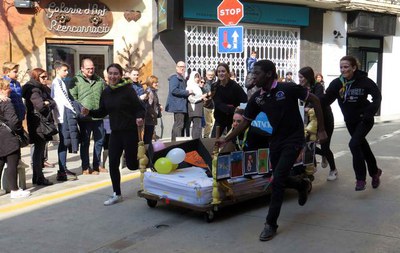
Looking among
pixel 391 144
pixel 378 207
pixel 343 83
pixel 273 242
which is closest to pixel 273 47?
pixel 391 144

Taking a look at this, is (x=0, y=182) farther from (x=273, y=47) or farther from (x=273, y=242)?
(x=273, y=47)

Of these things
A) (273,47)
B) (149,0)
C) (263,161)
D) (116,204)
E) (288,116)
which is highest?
(149,0)

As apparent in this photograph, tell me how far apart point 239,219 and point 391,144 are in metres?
6.66

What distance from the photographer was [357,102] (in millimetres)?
6043

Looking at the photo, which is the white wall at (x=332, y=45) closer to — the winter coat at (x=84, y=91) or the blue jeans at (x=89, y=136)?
the blue jeans at (x=89, y=136)

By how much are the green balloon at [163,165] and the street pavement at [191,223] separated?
0.50 m

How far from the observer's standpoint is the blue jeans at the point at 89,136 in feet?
24.7

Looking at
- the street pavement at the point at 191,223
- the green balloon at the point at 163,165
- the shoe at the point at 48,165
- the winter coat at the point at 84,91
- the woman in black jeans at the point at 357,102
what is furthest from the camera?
the shoe at the point at 48,165

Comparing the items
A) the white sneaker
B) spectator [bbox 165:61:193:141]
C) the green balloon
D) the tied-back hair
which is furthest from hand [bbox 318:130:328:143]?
spectator [bbox 165:61:193:141]

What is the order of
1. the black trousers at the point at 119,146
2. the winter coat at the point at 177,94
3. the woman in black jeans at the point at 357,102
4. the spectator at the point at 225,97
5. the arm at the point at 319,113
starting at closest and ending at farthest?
the arm at the point at 319,113 < the black trousers at the point at 119,146 < the woman in black jeans at the point at 357,102 < the spectator at the point at 225,97 < the winter coat at the point at 177,94

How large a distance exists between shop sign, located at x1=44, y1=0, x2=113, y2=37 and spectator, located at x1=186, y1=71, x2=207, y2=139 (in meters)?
3.38

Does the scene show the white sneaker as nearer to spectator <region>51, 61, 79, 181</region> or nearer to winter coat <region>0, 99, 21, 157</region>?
winter coat <region>0, 99, 21, 157</region>

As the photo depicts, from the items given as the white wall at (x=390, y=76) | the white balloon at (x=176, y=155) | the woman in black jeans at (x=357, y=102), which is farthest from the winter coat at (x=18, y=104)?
the white wall at (x=390, y=76)

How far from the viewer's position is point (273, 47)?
1520cm
